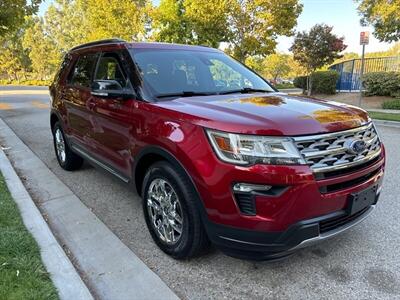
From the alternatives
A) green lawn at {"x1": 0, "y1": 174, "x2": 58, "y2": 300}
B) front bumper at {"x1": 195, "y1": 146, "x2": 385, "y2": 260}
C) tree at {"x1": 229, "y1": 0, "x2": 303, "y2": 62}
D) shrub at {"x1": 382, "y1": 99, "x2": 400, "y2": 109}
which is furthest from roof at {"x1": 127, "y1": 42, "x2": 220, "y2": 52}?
tree at {"x1": 229, "y1": 0, "x2": 303, "y2": 62}

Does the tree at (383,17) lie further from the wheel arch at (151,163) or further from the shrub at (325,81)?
the wheel arch at (151,163)

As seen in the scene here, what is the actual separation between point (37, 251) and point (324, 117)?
258 cm

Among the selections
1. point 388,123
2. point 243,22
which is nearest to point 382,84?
point 388,123

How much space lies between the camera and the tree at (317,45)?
22.5 m

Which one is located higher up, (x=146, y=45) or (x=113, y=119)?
(x=146, y=45)

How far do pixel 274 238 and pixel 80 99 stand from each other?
3.26 meters

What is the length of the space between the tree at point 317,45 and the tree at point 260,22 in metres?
4.00

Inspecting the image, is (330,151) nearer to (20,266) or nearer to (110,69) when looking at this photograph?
(20,266)

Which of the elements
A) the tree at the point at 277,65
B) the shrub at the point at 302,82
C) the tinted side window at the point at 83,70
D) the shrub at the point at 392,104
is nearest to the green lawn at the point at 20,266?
the tinted side window at the point at 83,70

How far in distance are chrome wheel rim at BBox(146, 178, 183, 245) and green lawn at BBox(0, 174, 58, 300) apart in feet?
3.24

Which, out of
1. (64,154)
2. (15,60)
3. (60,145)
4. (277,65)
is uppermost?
(15,60)

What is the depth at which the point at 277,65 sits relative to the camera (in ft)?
186

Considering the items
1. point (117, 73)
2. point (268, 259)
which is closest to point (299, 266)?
point (268, 259)

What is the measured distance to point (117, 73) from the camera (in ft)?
12.7
